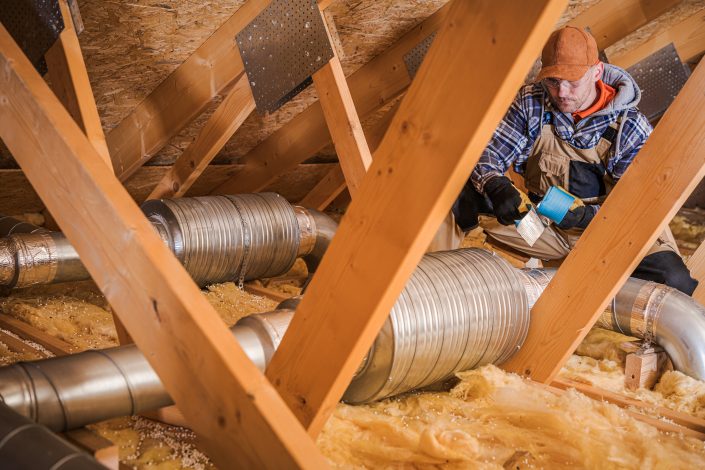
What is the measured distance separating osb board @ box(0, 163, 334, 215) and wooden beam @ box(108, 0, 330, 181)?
1.67 feet

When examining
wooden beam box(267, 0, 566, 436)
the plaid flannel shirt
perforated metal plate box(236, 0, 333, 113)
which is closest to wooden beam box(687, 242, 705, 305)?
the plaid flannel shirt

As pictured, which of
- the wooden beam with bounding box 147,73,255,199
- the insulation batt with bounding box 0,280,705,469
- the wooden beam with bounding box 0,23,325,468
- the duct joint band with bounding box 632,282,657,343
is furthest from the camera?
the wooden beam with bounding box 147,73,255,199

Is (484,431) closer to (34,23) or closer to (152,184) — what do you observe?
(34,23)

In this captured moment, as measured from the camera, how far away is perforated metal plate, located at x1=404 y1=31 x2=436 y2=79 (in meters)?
3.18

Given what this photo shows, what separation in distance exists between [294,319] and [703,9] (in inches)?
136

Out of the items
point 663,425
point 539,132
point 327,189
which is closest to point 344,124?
point 539,132

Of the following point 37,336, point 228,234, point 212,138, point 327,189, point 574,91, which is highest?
point 574,91

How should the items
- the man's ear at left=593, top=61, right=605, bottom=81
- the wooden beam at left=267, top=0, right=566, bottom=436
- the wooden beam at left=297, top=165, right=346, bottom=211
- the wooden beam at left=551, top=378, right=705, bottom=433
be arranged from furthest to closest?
the wooden beam at left=297, top=165, right=346, bottom=211 < the man's ear at left=593, top=61, right=605, bottom=81 < the wooden beam at left=551, top=378, right=705, bottom=433 < the wooden beam at left=267, top=0, right=566, bottom=436

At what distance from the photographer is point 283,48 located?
2459 millimetres

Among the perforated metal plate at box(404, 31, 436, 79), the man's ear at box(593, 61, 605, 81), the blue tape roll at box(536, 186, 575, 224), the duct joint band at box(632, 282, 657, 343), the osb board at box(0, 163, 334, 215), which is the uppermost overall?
the man's ear at box(593, 61, 605, 81)

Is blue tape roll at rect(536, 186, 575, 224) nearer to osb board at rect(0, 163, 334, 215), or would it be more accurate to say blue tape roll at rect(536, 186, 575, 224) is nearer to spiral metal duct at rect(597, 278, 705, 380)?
spiral metal duct at rect(597, 278, 705, 380)

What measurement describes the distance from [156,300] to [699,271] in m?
2.55

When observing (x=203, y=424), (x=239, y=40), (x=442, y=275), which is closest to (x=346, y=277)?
(x=203, y=424)

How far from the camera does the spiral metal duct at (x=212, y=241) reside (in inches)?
104
